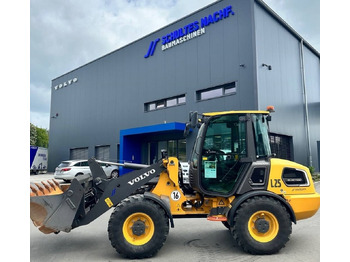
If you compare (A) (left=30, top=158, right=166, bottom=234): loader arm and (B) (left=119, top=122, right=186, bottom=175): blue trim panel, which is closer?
(A) (left=30, top=158, right=166, bottom=234): loader arm

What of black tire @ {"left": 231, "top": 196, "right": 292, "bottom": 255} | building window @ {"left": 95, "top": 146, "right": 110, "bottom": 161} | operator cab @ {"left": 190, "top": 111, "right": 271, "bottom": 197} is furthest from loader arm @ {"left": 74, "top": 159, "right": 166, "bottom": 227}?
building window @ {"left": 95, "top": 146, "right": 110, "bottom": 161}

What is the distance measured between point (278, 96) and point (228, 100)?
3154 millimetres

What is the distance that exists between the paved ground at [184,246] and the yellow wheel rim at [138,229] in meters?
0.32

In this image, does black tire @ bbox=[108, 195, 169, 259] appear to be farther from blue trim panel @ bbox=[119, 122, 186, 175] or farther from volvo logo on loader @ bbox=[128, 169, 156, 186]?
blue trim panel @ bbox=[119, 122, 186, 175]

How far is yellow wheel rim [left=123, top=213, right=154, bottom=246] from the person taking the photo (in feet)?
15.0

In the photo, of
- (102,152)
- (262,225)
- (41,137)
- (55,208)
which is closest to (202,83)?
(102,152)

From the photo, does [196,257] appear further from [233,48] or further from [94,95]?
[94,95]

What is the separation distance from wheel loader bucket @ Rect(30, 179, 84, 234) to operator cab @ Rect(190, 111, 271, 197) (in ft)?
6.84

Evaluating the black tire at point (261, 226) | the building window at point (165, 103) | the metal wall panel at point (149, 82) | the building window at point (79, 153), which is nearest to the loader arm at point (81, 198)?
the black tire at point (261, 226)

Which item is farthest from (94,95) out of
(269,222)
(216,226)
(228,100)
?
(269,222)

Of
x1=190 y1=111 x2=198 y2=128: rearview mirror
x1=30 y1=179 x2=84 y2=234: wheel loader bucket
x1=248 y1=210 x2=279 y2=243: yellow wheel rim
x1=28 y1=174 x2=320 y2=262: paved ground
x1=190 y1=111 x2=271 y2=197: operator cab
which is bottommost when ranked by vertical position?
x1=28 y1=174 x2=320 y2=262: paved ground

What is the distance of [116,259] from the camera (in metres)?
4.46

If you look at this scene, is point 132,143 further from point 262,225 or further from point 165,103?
point 262,225

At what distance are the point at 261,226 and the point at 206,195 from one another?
104 centimetres
